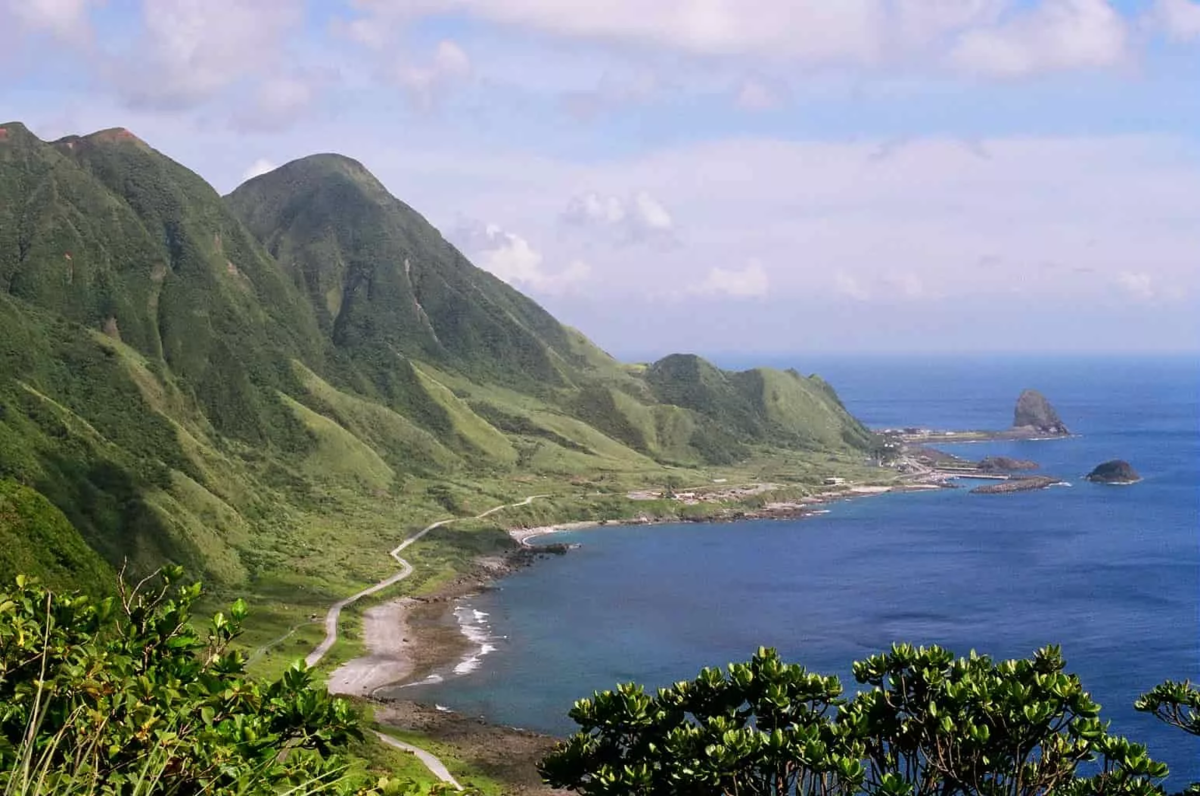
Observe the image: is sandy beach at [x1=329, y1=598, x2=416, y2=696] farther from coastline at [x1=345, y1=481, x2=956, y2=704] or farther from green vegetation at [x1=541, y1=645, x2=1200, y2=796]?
green vegetation at [x1=541, y1=645, x2=1200, y2=796]

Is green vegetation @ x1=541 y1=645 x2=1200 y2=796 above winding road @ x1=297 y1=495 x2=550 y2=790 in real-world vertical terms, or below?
above

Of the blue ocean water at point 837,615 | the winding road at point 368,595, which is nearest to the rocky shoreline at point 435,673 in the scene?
the winding road at point 368,595

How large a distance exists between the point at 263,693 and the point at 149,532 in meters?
143

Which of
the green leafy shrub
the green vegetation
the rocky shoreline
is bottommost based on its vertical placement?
the rocky shoreline

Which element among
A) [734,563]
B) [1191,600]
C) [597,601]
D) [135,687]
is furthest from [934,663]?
[734,563]

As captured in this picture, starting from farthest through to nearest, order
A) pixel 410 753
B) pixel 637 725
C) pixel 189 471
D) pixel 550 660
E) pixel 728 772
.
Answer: pixel 189 471 < pixel 550 660 < pixel 410 753 < pixel 637 725 < pixel 728 772

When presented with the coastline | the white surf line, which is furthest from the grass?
the coastline

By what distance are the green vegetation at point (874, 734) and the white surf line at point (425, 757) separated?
5932cm

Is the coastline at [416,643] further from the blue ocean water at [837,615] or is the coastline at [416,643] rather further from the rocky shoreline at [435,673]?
the blue ocean water at [837,615]

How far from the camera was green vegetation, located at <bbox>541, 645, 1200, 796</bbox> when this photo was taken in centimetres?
2809

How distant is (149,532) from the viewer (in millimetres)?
151250

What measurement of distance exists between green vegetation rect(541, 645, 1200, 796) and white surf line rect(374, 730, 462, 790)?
195 feet

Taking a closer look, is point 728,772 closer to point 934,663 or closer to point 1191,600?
point 934,663

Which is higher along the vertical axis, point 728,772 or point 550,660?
point 728,772
